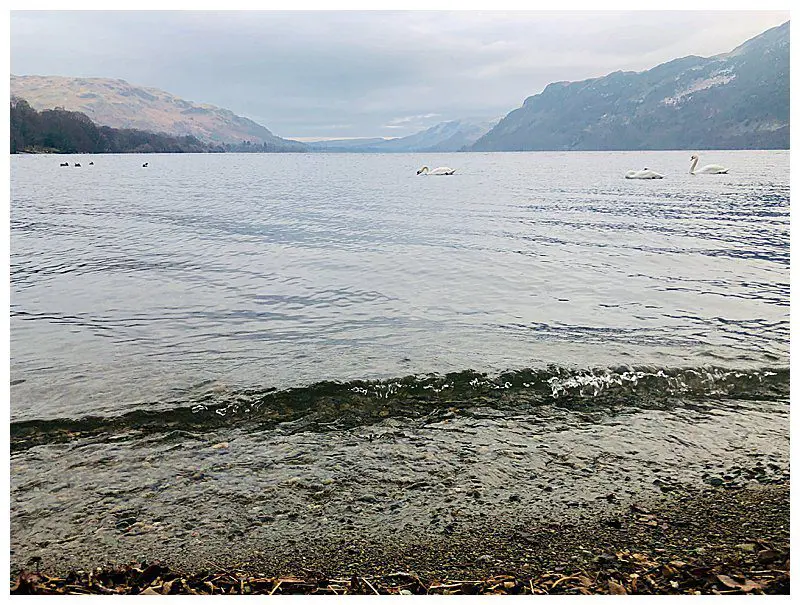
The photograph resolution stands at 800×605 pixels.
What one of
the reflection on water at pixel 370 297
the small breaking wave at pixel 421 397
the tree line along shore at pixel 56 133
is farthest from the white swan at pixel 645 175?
the tree line along shore at pixel 56 133

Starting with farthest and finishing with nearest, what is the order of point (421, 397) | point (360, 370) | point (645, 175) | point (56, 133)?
point (56, 133) < point (645, 175) < point (360, 370) < point (421, 397)

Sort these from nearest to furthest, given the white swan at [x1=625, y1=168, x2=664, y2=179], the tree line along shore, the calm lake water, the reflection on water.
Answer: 1. the calm lake water
2. the reflection on water
3. the white swan at [x1=625, y1=168, x2=664, y2=179]
4. the tree line along shore

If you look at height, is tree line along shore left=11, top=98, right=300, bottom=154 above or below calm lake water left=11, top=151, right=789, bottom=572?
above

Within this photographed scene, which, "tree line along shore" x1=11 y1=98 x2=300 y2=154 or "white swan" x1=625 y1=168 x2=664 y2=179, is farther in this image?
"tree line along shore" x1=11 y1=98 x2=300 y2=154

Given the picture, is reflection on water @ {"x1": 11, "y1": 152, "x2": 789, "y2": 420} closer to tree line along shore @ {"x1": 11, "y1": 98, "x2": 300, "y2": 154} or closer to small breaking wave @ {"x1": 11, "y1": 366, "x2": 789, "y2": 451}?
small breaking wave @ {"x1": 11, "y1": 366, "x2": 789, "y2": 451}

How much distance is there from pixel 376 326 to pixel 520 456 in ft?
19.1

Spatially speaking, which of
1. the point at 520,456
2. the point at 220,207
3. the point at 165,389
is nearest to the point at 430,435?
the point at 520,456

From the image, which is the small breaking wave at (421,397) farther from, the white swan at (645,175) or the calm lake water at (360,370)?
the white swan at (645,175)

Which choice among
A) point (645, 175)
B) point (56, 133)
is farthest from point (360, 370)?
point (56, 133)

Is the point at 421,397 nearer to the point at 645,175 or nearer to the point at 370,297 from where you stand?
the point at 370,297

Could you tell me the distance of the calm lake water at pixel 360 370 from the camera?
629cm

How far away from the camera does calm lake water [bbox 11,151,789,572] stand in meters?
6.29

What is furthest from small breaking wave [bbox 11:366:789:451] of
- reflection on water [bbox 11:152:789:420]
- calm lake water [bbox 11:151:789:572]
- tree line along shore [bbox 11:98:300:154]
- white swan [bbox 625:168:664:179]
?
tree line along shore [bbox 11:98:300:154]

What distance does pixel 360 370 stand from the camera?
9.66m
